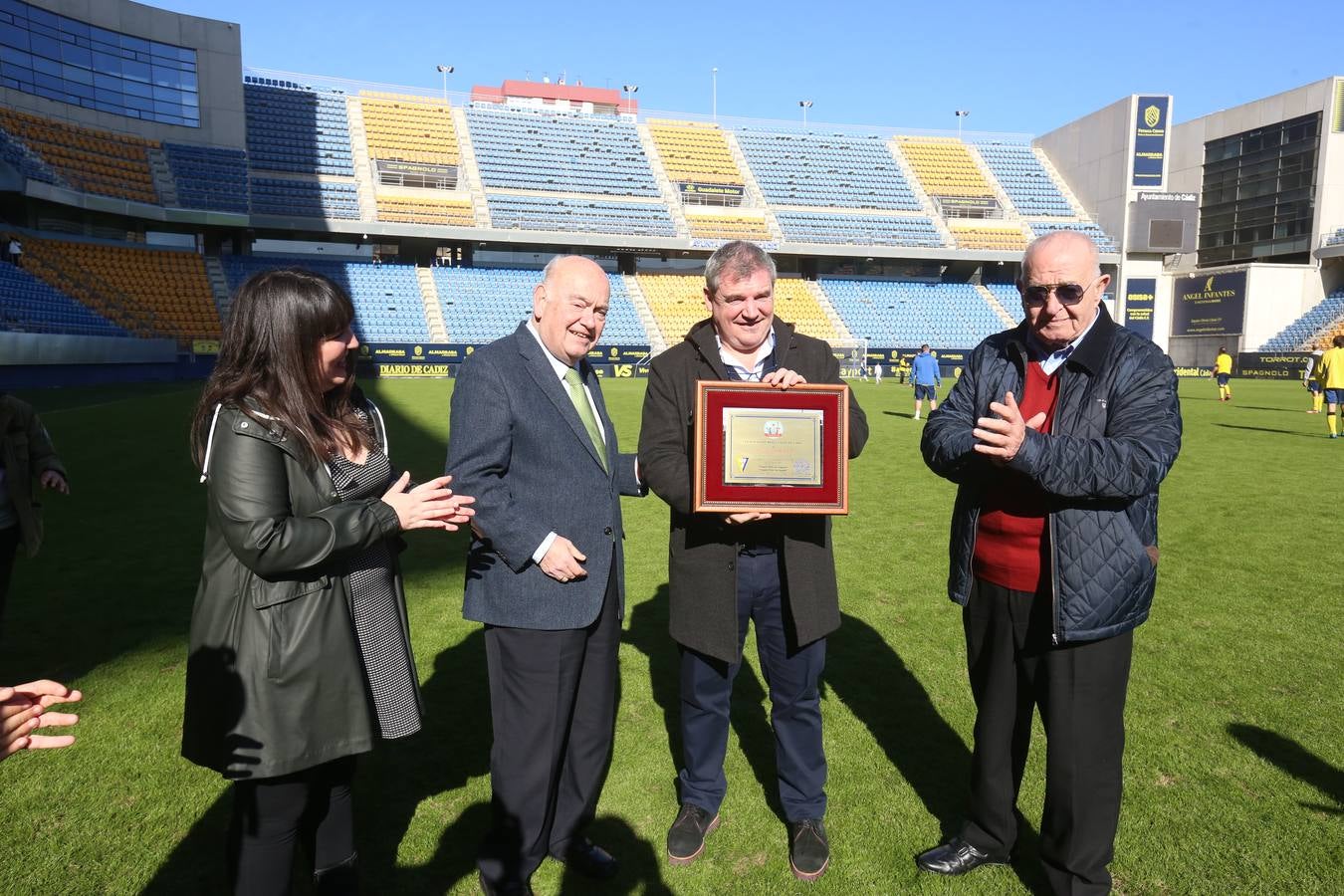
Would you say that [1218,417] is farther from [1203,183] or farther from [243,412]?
[1203,183]

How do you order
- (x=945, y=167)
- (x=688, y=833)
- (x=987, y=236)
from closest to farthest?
(x=688, y=833)
(x=987, y=236)
(x=945, y=167)

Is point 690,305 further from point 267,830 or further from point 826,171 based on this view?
point 267,830

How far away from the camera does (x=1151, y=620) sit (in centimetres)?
528

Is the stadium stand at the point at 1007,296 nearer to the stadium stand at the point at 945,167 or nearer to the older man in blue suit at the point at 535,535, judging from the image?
the stadium stand at the point at 945,167

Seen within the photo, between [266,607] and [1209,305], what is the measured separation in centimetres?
4808

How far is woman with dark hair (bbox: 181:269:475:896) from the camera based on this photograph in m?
2.00

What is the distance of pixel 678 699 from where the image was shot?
14.0 ft

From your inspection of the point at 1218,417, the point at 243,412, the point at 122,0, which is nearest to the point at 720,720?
the point at 243,412

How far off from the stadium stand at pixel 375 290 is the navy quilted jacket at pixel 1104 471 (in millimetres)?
30618

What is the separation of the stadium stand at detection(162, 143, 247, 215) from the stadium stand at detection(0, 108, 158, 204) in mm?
958

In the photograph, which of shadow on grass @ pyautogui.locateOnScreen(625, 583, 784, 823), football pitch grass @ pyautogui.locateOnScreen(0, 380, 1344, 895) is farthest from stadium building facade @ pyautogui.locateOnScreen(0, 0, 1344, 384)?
shadow on grass @ pyautogui.locateOnScreen(625, 583, 784, 823)

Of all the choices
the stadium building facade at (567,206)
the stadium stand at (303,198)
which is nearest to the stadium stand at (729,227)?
the stadium building facade at (567,206)

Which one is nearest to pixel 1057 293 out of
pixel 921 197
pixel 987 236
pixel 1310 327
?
pixel 987 236

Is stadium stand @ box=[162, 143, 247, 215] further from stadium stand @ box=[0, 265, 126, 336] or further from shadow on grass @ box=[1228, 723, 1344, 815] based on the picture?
shadow on grass @ box=[1228, 723, 1344, 815]
